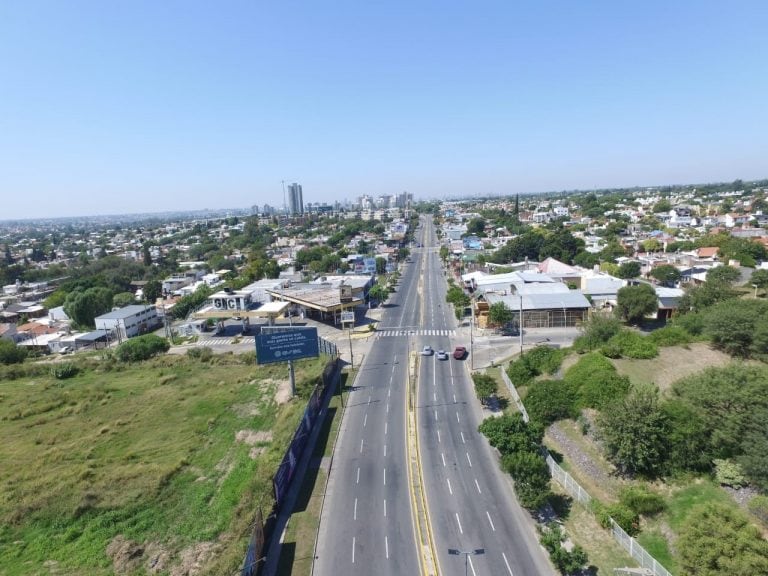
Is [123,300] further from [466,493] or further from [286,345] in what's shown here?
[466,493]

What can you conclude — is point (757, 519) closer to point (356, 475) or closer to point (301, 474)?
point (356, 475)

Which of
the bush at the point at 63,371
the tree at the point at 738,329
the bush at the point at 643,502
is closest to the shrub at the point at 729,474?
the bush at the point at 643,502

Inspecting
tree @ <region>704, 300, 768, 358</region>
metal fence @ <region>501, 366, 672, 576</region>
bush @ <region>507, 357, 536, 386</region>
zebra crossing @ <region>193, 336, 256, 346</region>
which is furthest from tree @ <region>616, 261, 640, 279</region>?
zebra crossing @ <region>193, 336, 256, 346</region>

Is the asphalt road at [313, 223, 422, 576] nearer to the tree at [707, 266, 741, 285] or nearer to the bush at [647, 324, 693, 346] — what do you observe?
the bush at [647, 324, 693, 346]

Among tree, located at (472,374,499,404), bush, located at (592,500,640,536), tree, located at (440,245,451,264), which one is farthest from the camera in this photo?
tree, located at (440,245,451,264)

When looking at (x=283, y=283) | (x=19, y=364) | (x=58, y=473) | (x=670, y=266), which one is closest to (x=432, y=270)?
(x=283, y=283)

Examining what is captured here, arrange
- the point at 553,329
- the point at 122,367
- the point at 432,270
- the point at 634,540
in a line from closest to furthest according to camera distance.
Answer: the point at 634,540
the point at 122,367
the point at 553,329
the point at 432,270
